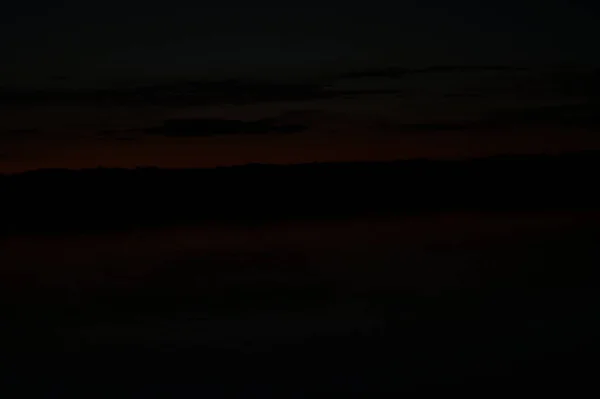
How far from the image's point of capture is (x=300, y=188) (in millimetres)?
17438

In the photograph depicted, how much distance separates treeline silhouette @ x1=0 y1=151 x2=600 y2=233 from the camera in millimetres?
15000

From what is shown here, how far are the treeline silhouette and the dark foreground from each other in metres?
5.07

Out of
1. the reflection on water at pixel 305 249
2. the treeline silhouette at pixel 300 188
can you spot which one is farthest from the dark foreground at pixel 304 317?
the treeline silhouette at pixel 300 188

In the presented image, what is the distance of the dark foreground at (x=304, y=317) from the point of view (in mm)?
4699

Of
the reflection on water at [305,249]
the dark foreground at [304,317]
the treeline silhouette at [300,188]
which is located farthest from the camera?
the treeline silhouette at [300,188]

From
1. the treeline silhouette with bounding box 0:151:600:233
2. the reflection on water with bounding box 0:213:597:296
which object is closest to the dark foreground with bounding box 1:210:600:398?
the reflection on water with bounding box 0:213:597:296

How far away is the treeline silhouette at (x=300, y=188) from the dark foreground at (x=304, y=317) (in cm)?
507

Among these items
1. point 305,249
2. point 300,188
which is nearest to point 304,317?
point 305,249

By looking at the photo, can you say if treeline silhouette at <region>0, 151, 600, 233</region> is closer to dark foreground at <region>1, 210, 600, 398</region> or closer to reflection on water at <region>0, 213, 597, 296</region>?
reflection on water at <region>0, 213, 597, 296</region>

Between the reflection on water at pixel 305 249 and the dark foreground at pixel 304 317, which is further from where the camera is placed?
the reflection on water at pixel 305 249

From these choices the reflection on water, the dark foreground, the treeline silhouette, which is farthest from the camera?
the treeline silhouette

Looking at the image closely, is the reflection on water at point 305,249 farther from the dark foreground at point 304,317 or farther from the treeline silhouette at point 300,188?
the treeline silhouette at point 300,188

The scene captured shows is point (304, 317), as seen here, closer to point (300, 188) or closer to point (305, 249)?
point (305, 249)

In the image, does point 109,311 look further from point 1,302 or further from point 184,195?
point 184,195
